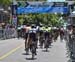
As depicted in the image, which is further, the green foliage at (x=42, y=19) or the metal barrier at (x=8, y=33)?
the green foliage at (x=42, y=19)

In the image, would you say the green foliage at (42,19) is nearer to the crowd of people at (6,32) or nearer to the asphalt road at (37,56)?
the crowd of people at (6,32)

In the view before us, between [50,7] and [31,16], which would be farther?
[31,16]

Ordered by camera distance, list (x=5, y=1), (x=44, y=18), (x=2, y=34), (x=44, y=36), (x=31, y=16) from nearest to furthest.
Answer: (x=44, y=36), (x=2, y=34), (x=5, y=1), (x=31, y=16), (x=44, y=18)

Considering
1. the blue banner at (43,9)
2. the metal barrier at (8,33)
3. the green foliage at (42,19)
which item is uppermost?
the blue banner at (43,9)

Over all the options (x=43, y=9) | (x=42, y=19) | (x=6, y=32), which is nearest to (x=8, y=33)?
(x=6, y=32)

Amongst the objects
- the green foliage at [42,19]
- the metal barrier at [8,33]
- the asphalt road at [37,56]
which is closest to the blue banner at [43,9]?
the metal barrier at [8,33]

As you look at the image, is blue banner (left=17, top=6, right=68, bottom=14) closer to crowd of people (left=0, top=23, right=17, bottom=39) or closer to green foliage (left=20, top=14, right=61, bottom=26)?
crowd of people (left=0, top=23, right=17, bottom=39)

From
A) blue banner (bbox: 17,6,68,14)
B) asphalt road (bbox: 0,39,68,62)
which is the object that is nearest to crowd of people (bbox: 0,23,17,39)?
blue banner (bbox: 17,6,68,14)

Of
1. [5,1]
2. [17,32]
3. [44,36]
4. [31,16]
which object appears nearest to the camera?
[44,36]

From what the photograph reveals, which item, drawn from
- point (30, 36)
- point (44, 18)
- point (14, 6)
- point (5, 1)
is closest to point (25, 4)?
point (14, 6)

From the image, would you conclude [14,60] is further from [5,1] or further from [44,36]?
Result: [5,1]

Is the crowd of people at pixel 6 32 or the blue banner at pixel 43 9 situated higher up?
the blue banner at pixel 43 9

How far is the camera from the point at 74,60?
1945 cm

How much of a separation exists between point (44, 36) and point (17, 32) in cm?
3258
